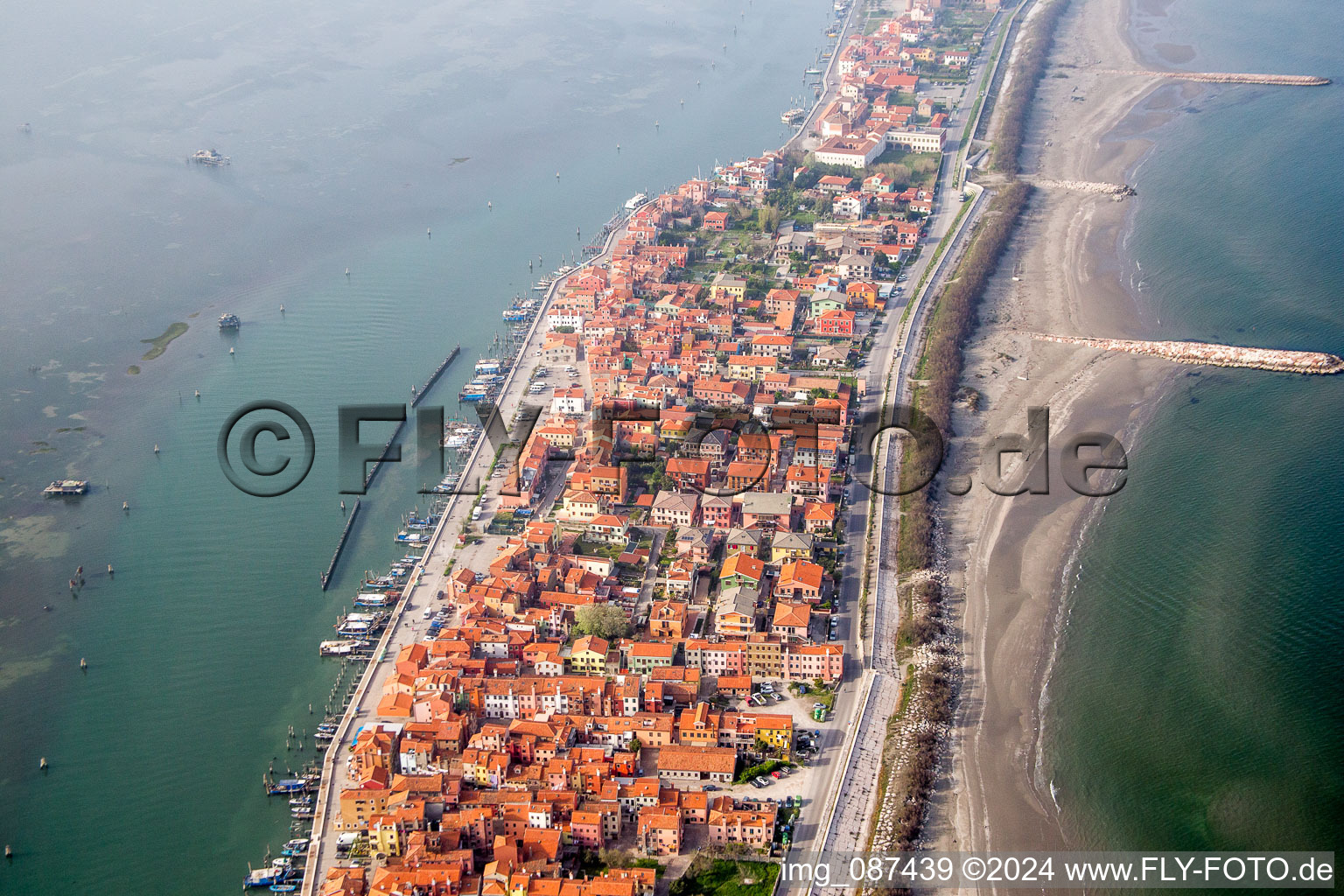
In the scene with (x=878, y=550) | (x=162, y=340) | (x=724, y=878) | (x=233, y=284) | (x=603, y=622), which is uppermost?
(x=233, y=284)

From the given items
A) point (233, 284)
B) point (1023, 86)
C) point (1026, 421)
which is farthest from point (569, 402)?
point (1023, 86)

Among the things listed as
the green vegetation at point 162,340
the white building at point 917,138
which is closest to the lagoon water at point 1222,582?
the white building at point 917,138

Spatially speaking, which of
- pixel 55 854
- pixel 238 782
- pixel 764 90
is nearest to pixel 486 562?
pixel 238 782

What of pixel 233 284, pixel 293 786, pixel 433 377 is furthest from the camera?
pixel 233 284

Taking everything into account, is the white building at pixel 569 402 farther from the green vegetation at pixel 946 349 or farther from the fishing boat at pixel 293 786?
the fishing boat at pixel 293 786

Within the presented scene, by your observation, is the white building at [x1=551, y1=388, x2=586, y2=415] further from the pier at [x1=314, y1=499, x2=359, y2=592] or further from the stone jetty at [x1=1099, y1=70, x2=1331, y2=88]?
the stone jetty at [x1=1099, y1=70, x2=1331, y2=88]

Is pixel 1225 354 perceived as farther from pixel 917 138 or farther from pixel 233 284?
pixel 233 284
